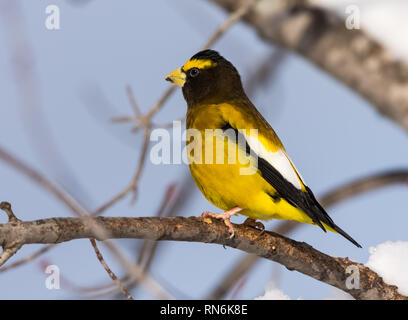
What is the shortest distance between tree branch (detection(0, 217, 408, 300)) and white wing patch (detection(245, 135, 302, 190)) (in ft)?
1.23

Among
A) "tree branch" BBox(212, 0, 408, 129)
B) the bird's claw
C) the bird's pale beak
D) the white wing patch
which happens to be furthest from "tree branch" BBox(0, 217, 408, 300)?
"tree branch" BBox(212, 0, 408, 129)

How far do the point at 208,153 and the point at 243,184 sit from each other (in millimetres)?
278

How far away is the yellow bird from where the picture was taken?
11.7 ft

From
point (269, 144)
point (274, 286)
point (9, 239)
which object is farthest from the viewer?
point (269, 144)

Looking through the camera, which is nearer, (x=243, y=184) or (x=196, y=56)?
(x=243, y=184)

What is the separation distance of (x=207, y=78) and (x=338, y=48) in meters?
1.19

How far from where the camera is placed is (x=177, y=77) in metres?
4.50

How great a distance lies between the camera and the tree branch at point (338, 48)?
15.4ft

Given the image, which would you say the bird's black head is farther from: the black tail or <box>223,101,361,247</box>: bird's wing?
the black tail

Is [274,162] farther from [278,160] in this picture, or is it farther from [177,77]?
[177,77]
